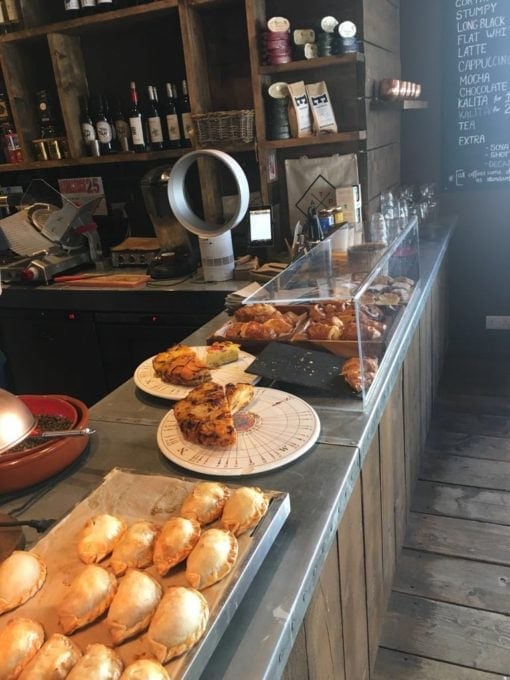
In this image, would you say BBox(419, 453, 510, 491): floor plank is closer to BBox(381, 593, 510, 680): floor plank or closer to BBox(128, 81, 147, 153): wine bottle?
BBox(381, 593, 510, 680): floor plank

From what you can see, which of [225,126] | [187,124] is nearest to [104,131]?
[187,124]

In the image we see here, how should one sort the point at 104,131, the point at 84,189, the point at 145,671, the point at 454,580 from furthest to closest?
1. the point at 84,189
2. the point at 104,131
3. the point at 454,580
4. the point at 145,671

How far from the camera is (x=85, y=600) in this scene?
719mm

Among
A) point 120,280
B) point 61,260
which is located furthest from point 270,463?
point 61,260

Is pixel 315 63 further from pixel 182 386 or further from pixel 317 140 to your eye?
pixel 182 386

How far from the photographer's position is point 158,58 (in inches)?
125

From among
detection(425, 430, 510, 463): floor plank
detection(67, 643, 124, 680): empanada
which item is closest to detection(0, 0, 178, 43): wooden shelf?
detection(425, 430, 510, 463): floor plank

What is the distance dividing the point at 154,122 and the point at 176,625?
2.82m

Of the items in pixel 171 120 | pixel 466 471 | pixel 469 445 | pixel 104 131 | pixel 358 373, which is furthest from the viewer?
pixel 104 131

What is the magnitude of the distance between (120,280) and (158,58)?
4.29ft

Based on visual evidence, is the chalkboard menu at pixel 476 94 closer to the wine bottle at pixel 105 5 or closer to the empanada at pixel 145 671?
the wine bottle at pixel 105 5

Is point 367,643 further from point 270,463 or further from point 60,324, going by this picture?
point 60,324

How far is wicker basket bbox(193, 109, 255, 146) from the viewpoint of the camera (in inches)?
109

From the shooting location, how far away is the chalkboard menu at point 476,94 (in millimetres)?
3047
